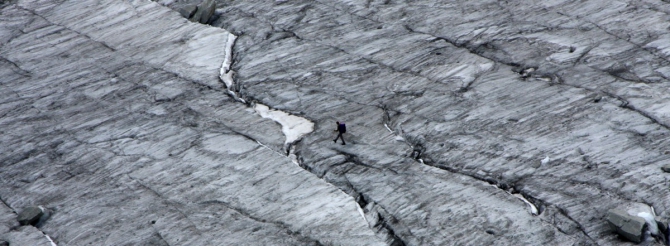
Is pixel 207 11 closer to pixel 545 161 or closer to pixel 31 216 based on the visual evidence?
pixel 31 216

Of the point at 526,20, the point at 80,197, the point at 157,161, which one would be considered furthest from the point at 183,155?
the point at 526,20

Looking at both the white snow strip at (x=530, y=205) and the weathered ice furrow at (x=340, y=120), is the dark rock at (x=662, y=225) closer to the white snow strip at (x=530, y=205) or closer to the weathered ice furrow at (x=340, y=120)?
the weathered ice furrow at (x=340, y=120)

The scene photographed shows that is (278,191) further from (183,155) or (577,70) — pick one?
(577,70)

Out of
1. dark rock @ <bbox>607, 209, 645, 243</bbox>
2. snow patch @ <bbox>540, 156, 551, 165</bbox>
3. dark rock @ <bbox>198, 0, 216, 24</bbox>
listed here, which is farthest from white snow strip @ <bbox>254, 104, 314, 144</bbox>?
dark rock @ <bbox>607, 209, 645, 243</bbox>

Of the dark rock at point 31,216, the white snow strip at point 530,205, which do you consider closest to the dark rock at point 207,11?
the dark rock at point 31,216

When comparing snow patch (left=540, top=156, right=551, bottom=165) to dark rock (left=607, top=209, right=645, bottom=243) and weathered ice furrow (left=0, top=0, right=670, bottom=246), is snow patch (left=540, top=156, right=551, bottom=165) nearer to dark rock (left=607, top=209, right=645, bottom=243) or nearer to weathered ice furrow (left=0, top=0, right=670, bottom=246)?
weathered ice furrow (left=0, top=0, right=670, bottom=246)

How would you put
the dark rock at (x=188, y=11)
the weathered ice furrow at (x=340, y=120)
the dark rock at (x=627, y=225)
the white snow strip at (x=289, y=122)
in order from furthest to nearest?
the dark rock at (x=188, y=11), the white snow strip at (x=289, y=122), the weathered ice furrow at (x=340, y=120), the dark rock at (x=627, y=225)
